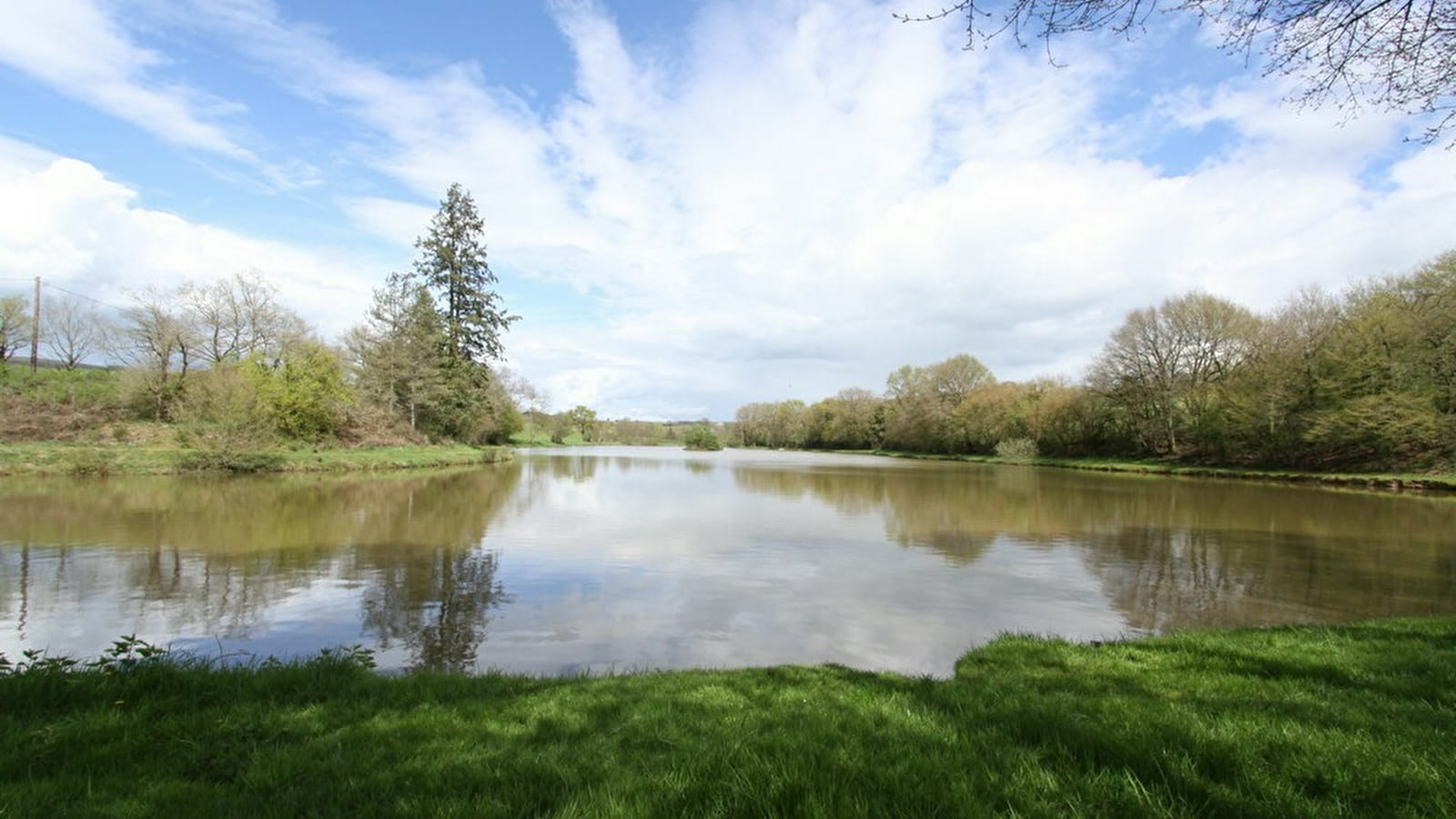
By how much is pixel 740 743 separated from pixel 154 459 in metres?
31.6

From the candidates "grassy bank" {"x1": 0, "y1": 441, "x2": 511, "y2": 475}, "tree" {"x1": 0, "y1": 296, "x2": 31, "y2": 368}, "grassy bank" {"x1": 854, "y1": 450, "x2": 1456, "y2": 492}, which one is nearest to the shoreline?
"grassy bank" {"x1": 0, "y1": 441, "x2": 511, "y2": 475}

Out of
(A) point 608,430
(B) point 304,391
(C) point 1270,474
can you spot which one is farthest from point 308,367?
(A) point 608,430

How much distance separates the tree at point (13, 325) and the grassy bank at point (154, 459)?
1380cm

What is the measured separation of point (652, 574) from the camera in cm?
1091

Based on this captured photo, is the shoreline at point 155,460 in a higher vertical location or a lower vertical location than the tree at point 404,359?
lower

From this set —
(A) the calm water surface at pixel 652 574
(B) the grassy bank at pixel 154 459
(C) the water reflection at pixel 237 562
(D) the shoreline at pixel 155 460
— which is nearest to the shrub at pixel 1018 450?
(A) the calm water surface at pixel 652 574

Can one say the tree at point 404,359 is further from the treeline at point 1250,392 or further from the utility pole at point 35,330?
the treeline at point 1250,392

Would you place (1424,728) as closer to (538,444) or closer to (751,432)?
(538,444)

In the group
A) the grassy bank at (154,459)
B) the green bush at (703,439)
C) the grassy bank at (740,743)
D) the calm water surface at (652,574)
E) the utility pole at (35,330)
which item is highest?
the utility pole at (35,330)

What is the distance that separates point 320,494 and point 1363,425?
44.8 meters

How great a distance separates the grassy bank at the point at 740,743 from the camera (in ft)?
8.13

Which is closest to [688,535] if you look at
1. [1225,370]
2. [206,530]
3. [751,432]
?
[206,530]

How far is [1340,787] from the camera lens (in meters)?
2.51

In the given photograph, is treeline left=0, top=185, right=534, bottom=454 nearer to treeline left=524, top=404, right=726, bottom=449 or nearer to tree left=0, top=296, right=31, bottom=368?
tree left=0, top=296, right=31, bottom=368
